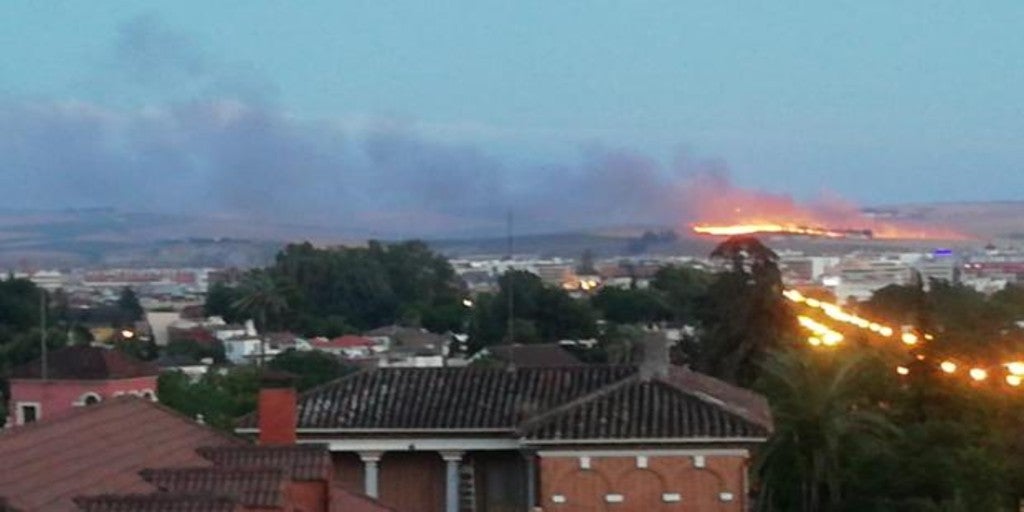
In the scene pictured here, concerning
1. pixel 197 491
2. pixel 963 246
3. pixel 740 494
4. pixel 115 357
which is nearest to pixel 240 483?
pixel 197 491

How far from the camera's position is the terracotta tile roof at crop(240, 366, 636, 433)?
32.9 metres

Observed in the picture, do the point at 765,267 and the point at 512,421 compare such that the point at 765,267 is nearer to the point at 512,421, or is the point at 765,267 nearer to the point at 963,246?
the point at 512,421

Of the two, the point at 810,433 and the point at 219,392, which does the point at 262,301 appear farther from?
the point at 810,433

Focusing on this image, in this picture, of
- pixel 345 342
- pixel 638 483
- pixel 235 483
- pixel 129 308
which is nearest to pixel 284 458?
pixel 235 483

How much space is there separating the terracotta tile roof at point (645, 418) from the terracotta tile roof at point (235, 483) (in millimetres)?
12785

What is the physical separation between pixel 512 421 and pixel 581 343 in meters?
74.5

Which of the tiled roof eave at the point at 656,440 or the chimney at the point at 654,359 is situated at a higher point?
the chimney at the point at 654,359

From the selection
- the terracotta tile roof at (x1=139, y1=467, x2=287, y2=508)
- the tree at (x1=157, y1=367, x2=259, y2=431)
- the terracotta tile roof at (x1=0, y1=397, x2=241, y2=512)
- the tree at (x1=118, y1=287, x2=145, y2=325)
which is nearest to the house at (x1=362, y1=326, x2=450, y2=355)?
the tree at (x1=118, y1=287, x2=145, y2=325)

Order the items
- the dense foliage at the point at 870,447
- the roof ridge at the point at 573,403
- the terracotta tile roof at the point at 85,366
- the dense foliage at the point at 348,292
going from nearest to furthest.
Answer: the roof ridge at the point at 573,403, the dense foliage at the point at 870,447, the terracotta tile roof at the point at 85,366, the dense foliage at the point at 348,292

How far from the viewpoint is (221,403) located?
60.7 m

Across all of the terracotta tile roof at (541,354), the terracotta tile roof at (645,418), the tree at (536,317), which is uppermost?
the terracotta tile roof at (645,418)

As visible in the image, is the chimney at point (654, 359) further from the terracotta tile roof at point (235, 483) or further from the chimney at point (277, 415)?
the terracotta tile roof at point (235, 483)

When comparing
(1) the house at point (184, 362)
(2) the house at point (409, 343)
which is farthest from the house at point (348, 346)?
(1) the house at point (184, 362)

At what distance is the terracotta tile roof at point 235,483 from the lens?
1803cm
